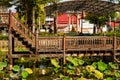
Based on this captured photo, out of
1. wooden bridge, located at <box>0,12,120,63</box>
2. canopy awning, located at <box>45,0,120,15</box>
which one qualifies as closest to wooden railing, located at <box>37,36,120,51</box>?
wooden bridge, located at <box>0,12,120,63</box>

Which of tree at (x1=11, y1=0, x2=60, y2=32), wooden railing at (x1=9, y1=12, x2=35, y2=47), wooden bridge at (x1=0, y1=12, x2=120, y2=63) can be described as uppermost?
tree at (x1=11, y1=0, x2=60, y2=32)

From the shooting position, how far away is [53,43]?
24953mm

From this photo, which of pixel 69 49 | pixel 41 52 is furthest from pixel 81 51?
pixel 41 52

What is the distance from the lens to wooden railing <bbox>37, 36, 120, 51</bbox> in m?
24.8

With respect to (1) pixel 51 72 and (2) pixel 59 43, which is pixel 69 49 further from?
(1) pixel 51 72

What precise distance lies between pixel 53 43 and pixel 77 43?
69.1 inches

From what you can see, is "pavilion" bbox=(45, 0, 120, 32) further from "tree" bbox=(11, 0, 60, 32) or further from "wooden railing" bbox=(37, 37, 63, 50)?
"wooden railing" bbox=(37, 37, 63, 50)

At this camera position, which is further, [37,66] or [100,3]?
[100,3]

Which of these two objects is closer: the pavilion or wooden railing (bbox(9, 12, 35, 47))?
wooden railing (bbox(9, 12, 35, 47))

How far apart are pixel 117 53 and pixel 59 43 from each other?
14.8ft

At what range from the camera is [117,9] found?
4016 centimetres

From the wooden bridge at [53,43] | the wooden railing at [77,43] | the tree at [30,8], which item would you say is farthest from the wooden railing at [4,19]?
the tree at [30,8]

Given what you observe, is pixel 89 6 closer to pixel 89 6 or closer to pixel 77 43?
pixel 89 6

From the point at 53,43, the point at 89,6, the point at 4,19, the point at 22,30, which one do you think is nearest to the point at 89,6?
the point at 89,6
